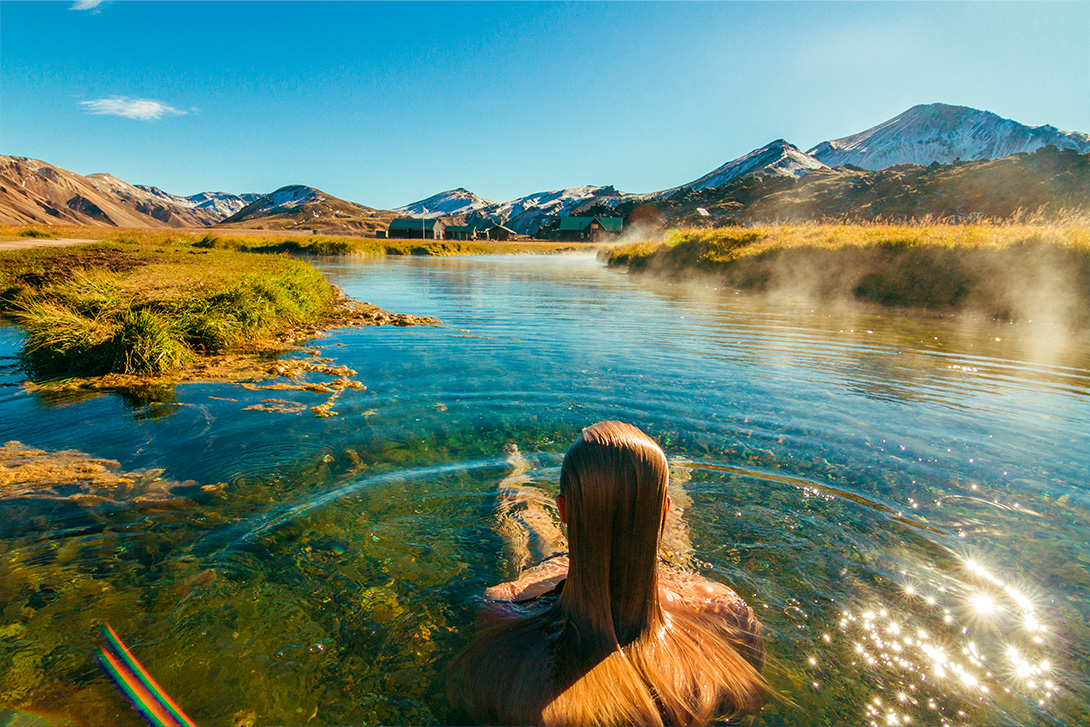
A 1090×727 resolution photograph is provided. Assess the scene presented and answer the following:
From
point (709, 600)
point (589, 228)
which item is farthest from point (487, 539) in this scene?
point (589, 228)

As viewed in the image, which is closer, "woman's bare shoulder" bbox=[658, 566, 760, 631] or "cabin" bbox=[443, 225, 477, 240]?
"woman's bare shoulder" bbox=[658, 566, 760, 631]

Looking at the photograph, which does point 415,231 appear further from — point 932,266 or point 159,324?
point 159,324

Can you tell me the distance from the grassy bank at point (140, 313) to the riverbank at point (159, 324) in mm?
22

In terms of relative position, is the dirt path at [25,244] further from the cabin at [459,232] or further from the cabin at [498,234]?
the cabin at [498,234]

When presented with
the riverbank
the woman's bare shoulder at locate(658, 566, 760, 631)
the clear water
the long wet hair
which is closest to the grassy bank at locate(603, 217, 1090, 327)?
the clear water

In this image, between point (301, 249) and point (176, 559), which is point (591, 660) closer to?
point (176, 559)

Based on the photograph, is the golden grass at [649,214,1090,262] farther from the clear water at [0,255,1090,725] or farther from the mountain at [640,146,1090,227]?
the mountain at [640,146,1090,227]

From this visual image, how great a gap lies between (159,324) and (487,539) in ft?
29.6

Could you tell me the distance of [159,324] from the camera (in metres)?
9.35

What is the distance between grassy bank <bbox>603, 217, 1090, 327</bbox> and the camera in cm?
1505

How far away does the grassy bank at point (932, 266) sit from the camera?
15.0m

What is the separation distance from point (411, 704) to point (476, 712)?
0.54m

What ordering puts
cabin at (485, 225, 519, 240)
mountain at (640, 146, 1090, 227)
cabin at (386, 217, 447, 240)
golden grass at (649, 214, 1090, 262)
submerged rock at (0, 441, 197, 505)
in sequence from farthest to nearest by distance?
cabin at (485, 225, 519, 240)
cabin at (386, 217, 447, 240)
mountain at (640, 146, 1090, 227)
golden grass at (649, 214, 1090, 262)
submerged rock at (0, 441, 197, 505)

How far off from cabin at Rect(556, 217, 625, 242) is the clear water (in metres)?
129
